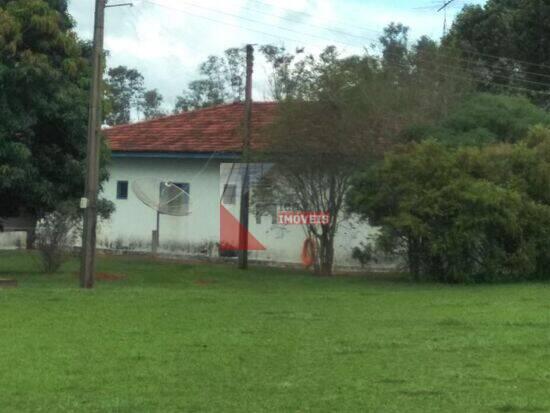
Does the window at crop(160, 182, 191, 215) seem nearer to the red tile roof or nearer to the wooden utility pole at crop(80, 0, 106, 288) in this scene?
the red tile roof

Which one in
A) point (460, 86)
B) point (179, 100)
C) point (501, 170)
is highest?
point (179, 100)

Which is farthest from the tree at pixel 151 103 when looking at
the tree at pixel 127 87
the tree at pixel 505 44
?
the tree at pixel 505 44

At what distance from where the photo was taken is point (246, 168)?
96.4ft

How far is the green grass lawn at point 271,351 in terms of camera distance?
8453 mm

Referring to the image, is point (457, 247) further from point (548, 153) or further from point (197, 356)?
point (197, 356)

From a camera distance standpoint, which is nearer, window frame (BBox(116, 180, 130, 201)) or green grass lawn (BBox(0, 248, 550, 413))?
green grass lawn (BBox(0, 248, 550, 413))

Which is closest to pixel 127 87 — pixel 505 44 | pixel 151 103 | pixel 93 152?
pixel 151 103

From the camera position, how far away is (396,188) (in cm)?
2412

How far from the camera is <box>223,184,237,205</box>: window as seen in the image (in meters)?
33.9

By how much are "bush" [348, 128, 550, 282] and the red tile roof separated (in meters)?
8.43

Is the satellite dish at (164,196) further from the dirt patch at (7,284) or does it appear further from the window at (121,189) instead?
the dirt patch at (7,284)

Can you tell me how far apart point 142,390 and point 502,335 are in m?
5.65

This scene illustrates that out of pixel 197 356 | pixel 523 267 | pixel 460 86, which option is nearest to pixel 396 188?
pixel 523 267

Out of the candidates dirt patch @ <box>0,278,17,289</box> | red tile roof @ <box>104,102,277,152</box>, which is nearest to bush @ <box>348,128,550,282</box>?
red tile roof @ <box>104,102,277,152</box>
